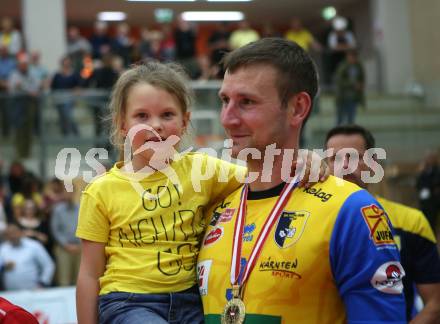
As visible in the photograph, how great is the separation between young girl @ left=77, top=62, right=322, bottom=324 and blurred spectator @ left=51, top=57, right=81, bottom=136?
34.3 ft

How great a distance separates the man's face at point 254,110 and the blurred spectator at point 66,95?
36.4ft

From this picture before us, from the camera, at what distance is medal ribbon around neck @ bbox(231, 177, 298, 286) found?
2.73m

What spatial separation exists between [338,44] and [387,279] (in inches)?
729

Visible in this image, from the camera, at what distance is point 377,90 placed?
68.3ft

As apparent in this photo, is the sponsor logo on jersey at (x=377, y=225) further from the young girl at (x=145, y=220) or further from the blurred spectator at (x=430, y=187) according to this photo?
the blurred spectator at (x=430, y=187)

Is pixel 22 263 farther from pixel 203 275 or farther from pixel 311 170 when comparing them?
pixel 311 170

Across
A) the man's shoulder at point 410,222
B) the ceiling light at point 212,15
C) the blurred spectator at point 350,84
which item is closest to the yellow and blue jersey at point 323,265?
the man's shoulder at point 410,222

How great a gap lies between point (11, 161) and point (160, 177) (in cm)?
1136

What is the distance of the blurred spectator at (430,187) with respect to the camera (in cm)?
1374

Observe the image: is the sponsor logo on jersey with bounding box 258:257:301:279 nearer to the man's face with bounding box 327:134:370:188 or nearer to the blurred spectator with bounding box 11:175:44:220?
the man's face with bounding box 327:134:370:188

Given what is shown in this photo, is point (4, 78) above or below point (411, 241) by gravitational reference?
above

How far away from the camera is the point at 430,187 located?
14.1 m

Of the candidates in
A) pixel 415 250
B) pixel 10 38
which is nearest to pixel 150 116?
pixel 415 250

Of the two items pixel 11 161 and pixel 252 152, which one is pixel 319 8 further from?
pixel 252 152
